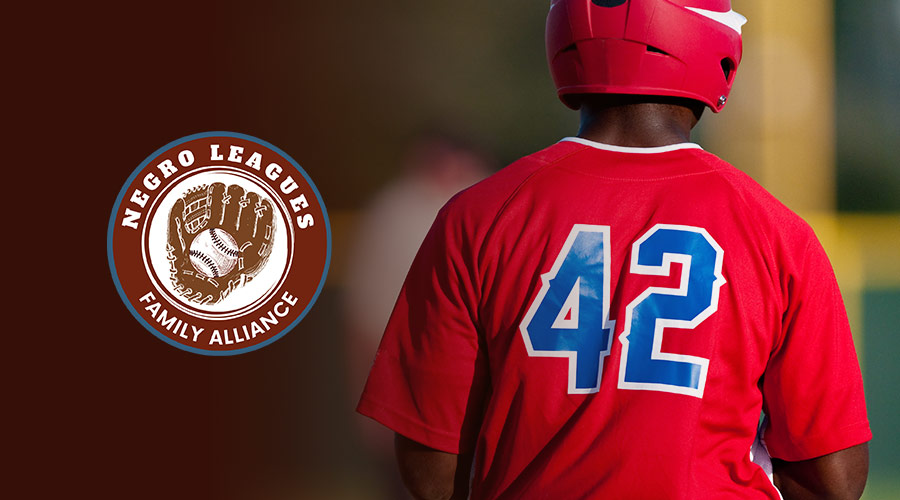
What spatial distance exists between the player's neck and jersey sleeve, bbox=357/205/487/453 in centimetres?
25

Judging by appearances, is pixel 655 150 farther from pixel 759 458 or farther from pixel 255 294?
pixel 255 294

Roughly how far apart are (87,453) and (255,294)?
81 cm

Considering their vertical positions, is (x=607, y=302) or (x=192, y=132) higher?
(x=192, y=132)

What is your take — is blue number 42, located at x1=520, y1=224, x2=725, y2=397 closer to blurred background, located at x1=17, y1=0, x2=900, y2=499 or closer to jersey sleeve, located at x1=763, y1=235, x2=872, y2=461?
jersey sleeve, located at x1=763, y1=235, x2=872, y2=461

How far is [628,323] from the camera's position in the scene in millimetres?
1188

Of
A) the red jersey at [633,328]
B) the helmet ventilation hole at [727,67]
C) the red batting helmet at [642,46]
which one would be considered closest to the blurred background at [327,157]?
the helmet ventilation hole at [727,67]

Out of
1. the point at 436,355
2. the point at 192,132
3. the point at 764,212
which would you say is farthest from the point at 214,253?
the point at 764,212

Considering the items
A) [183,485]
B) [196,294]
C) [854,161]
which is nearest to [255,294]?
[196,294]

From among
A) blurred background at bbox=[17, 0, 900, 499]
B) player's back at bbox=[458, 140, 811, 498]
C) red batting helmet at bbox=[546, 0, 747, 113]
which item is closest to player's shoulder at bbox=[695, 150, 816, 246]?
player's back at bbox=[458, 140, 811, 498]

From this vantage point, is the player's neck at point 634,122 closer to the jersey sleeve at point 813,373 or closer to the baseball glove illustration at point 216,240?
the jersey sleeve at point 813,373

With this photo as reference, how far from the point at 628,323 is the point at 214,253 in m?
2.58

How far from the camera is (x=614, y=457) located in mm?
1153

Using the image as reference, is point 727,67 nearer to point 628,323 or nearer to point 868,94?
point 628,323

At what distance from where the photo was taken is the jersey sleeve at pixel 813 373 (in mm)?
1235
